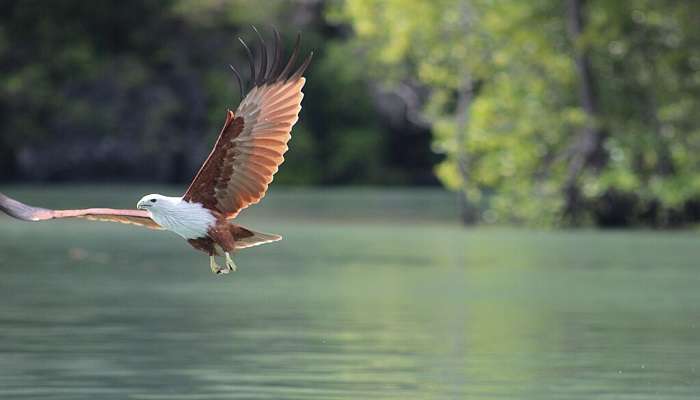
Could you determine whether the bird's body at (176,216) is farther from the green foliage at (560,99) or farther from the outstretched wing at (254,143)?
the green foliage at (560,99)

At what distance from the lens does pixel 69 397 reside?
521 inches

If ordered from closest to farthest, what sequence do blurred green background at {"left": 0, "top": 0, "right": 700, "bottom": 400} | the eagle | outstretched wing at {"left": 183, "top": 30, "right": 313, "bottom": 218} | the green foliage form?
the eagle, outstretched wing at {"left": 183, "top": 30, "right": 313, "bottom": 218}, blurred green background at {"left": 0, "top": 0, "right": 700, "bottom": 400}, the green foliage

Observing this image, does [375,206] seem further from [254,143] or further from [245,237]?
[245,237]

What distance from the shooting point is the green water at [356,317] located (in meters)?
14.3

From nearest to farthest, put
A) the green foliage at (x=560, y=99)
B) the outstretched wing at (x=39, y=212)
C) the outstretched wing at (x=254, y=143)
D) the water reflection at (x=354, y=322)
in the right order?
the outstretched wing at (x=39, y=212) → the outstretched wing at (x=254, y=143) → the water reflection at (x=354, y=322) → the green foliage at (x=560, y=99)

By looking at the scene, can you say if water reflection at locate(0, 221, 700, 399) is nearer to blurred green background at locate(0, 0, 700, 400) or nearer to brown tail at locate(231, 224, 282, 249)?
blurred green background at locate(0, 0, 700, 400)

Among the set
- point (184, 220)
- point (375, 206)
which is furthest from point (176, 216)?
point (375, 206)

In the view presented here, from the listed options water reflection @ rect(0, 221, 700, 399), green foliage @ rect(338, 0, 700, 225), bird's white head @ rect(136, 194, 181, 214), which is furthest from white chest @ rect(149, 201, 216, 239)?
green foliage @ rect(338, 0, 700, 225)

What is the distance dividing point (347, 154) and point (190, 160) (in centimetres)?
532

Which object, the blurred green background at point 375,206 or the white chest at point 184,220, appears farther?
the blurred green background at point 375,206

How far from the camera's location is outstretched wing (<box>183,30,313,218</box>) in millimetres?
13406

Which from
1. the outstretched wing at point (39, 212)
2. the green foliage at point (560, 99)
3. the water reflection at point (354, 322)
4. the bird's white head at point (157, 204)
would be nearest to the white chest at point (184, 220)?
the bird's white head at point (157, 204)

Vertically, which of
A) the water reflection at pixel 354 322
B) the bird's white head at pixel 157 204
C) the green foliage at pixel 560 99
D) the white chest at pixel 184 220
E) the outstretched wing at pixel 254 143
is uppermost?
the green foliage at pixel 560 99

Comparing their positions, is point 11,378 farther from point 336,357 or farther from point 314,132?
point 314,132
